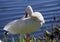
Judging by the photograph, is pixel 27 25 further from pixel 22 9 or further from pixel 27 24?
pixel 22 9

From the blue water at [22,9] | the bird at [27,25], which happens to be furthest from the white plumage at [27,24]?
the blue water at [22,9]

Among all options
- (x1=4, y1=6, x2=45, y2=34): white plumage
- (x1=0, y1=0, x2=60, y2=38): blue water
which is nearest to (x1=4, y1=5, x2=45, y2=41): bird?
(x1=4, y1=6, x2=45, y2=34): white plumage

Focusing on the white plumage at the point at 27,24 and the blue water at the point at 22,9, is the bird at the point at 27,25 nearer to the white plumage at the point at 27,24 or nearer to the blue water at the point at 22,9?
the white plumage at the point at 27,24

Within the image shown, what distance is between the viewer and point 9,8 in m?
10.4

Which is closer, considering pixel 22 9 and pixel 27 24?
pixel 27 24

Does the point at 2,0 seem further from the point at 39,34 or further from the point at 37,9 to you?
the point at 39,34

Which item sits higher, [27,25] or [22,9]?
[27,25]

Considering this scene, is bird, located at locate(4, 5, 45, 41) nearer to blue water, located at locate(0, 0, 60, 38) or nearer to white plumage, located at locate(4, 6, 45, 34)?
white plumage, located at locate(4, 6, 45, 34)

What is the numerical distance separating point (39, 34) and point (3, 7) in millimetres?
3702

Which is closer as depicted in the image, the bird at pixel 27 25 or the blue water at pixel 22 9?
the bird at pixel 27 25

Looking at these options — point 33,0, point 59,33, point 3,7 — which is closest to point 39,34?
point 59,33

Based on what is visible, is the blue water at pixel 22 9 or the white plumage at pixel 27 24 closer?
the white plumage at pixel 27 24

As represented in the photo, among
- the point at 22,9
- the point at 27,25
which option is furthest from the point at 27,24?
the point at 22,9

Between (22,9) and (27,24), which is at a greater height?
(27,24)
